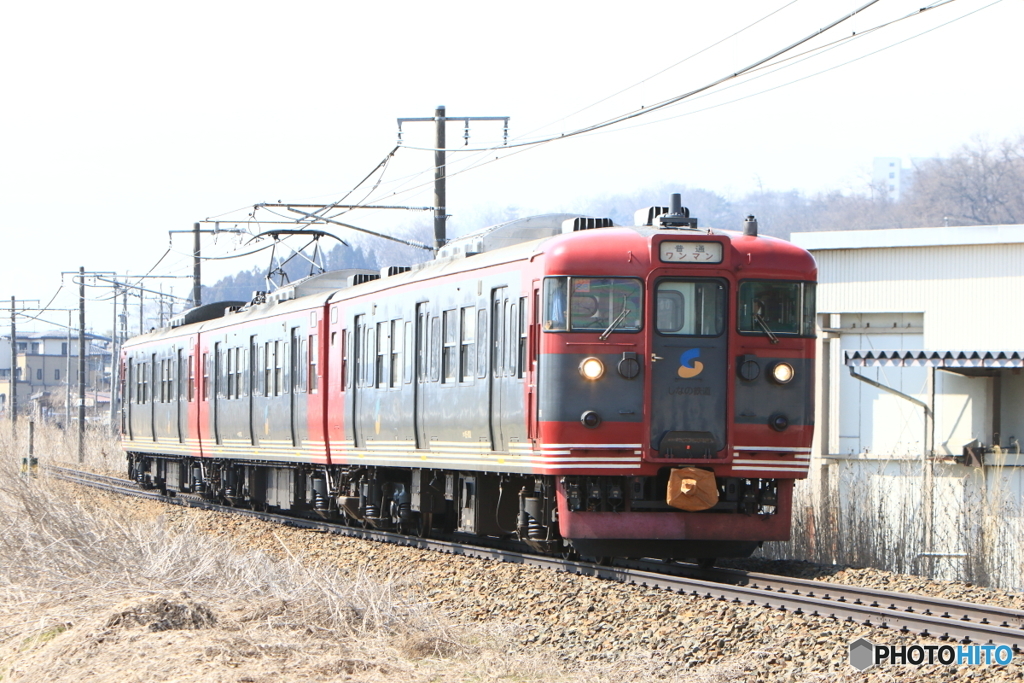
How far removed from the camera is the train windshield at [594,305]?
1148 cm

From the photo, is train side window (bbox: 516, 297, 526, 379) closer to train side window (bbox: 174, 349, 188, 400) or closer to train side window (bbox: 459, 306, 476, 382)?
train side window (bbox: 459, 306, 476, 382)

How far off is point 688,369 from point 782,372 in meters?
0.86

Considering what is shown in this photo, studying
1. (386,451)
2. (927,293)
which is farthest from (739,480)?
(927,293)

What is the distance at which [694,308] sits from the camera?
1173 cm

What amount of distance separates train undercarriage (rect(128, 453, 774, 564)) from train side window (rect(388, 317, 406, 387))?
42.8 inches

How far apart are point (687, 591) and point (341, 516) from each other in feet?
33.2

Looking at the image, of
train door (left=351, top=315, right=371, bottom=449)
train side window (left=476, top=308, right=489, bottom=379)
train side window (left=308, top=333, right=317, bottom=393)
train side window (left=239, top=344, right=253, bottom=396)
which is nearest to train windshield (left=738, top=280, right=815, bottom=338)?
train side window (left=476, top=308, right=489, bottom=379)

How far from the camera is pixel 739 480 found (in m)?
11.8

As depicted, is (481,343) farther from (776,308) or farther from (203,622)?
(203,622)

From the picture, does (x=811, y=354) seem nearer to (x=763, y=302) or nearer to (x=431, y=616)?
(x=763, y=302)

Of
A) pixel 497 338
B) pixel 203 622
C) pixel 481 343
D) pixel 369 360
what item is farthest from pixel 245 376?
pixel 203 622

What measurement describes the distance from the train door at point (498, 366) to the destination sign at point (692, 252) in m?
1.71

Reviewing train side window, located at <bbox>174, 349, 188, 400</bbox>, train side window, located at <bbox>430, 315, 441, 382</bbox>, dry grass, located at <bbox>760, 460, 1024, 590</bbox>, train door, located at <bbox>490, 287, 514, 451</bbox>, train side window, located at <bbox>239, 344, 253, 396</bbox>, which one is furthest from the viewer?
train side window, located at <bbox>174, 349, 188, 400</bbox>

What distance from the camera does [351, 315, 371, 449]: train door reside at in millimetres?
16688
